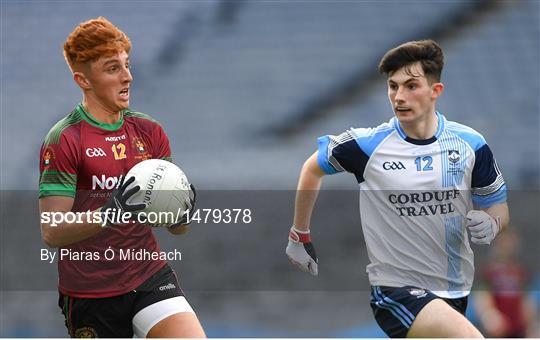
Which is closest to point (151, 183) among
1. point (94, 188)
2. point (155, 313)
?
point (94, 188)

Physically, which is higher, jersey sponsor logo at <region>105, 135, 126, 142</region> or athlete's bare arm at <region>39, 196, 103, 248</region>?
jersey sponsor logo at <region>105, 135, 126, 142</region>

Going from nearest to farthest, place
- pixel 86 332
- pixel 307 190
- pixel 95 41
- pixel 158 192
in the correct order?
pixel 158 192 → pixel 86 332 → pixel 95 41 → pixel 307 190

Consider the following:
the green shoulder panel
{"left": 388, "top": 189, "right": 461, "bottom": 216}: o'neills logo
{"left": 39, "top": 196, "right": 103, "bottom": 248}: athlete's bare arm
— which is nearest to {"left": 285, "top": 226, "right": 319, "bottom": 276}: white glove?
{"left": 388, "top": 189, "right": 461, "bottom": 216}: o'neills logo

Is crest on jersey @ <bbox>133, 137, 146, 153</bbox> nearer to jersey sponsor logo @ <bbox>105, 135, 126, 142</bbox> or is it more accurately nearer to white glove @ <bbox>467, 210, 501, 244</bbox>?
jersey sponsor logo @ <bbox>105, 135, 126, 142</bbox>

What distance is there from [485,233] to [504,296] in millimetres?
2475

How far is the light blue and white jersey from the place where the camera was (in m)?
5.02

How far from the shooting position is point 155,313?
15.9 ft

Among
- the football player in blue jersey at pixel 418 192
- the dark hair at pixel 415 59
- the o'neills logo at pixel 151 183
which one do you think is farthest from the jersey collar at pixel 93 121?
the dark hair at pixel 415 59

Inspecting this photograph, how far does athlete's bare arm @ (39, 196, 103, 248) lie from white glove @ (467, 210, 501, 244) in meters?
2.04

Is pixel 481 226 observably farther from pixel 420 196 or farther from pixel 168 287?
pixel 168 287

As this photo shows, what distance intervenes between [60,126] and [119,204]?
22.8 inches

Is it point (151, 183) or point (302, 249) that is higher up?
point (151, 183)

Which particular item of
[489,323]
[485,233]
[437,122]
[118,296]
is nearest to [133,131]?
[118,296]

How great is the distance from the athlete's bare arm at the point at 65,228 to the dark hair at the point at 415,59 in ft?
6.09
